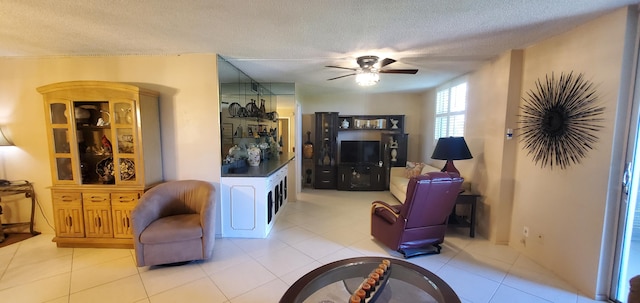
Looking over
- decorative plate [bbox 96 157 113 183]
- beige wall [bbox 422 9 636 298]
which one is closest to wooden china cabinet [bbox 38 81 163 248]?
decorative plate [bbox 96 157 113 183]

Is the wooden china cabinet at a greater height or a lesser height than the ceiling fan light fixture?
lesser

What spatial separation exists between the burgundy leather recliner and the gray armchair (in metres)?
1.99

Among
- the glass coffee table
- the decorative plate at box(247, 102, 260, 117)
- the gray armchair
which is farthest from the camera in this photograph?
the decorative plate at box(247, 102, 260, 117)

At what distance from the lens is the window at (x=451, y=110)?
4164 mm

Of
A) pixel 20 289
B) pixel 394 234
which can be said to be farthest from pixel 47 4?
pixel 394 234

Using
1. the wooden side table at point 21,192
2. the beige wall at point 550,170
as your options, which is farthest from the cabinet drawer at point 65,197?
the beige wall at point 550,170

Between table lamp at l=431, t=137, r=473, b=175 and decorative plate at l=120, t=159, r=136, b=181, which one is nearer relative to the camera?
decorative plate at l=120, t=159, r=136, b=181

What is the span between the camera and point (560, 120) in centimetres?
243

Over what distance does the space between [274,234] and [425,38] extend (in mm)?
2972

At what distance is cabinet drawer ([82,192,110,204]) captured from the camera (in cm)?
A: 290

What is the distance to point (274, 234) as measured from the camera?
3375mm

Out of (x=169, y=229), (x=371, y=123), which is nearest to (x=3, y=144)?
(x=169, y=229)

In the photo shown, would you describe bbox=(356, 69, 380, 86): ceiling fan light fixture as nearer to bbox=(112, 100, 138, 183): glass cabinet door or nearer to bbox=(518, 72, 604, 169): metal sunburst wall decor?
bbox=(518, 72, 604, 169): metal sunburst wall decor

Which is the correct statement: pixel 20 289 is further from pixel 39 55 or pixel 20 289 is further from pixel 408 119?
pixel 408 119
